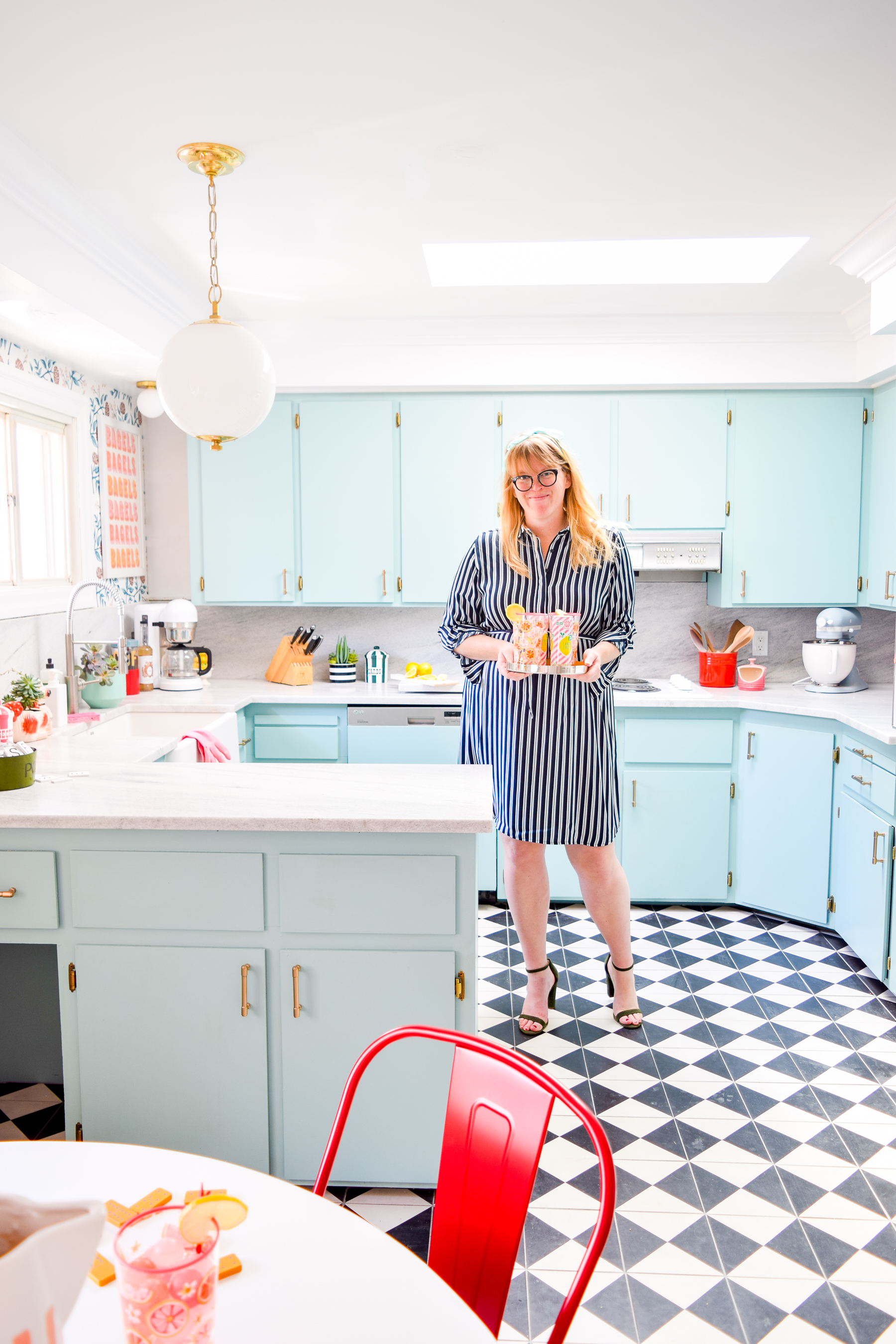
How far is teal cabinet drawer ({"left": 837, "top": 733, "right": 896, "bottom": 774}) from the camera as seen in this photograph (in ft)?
10.3

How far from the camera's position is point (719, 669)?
4207 mm

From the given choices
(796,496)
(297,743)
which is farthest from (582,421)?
(297,743)

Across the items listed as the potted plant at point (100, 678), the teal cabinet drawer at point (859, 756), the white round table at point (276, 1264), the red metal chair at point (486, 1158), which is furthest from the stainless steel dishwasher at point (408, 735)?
the white round table at point (276, 1264)

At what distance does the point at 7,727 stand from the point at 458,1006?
1.39 meters

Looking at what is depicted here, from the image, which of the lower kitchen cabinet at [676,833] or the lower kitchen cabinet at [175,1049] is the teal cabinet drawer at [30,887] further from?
the lower kitchen cabinet at [676,833]

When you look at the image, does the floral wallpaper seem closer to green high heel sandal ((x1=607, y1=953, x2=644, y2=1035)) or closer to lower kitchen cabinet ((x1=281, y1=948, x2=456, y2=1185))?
lower kitchen cabinet ((x1=281, y1=948, x2=456, y2=1185))

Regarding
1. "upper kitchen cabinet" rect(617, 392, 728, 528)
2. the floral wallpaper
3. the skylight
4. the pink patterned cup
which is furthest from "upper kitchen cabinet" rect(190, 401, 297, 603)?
the pink patterned cup

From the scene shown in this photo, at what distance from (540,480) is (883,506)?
1.95 metres

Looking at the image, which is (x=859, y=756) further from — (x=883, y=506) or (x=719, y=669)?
(x=883, y=506)

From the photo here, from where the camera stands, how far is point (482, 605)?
286 centimetres

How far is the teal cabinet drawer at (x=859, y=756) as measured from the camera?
3146 millimetres

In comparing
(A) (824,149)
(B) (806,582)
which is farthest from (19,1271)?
(B) (806,582)

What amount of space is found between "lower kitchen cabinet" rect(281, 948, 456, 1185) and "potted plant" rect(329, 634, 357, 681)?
249cm

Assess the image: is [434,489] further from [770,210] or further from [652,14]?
[652,14]
